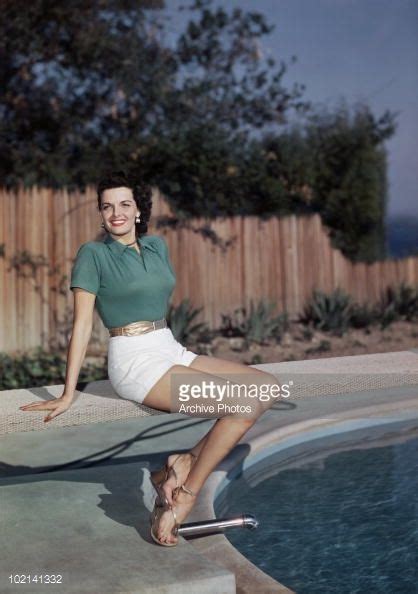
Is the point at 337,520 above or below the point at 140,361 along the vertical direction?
below

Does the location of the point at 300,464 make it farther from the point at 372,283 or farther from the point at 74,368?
the point at 372,283

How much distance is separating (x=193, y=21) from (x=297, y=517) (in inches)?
403

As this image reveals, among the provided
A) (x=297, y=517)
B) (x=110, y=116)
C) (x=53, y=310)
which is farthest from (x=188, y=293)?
(x=297, y=517)

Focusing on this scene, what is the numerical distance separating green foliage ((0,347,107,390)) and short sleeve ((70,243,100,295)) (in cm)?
508

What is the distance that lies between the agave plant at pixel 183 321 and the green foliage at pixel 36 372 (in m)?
1.28

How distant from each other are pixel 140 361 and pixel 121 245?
0.48 metres

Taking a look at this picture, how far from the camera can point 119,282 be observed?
3.37 meters

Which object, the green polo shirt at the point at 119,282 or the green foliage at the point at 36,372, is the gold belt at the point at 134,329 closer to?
the green polo shirt at the point at 119,282

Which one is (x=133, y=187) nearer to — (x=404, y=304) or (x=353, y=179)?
(x=404, y=304)

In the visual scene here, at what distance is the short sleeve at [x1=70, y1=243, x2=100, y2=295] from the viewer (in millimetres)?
3357

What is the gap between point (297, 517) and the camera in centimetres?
446


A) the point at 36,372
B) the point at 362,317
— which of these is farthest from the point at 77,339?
the point at 362,317

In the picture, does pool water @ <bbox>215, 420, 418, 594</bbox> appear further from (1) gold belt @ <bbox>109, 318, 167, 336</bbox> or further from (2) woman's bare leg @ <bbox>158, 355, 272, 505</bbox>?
(1) gold belt @ <bbox>109, 318, 167, 336</bbox>

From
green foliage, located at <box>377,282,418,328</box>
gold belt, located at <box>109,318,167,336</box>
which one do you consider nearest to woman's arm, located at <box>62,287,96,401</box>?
gold belt, located at <box>109,318,167,336</box>
